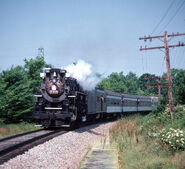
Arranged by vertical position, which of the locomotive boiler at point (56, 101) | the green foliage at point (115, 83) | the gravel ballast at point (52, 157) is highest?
the green foliage at point (115, 83)

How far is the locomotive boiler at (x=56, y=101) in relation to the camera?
15539mm

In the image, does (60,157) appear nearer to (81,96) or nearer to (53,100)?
(53,100)

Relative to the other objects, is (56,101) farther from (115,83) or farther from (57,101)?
(115,83)

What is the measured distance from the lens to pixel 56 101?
1585 cm

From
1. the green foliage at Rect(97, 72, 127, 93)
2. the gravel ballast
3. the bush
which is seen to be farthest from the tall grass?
the green foliage at Rect(97, 72, 127, 93)

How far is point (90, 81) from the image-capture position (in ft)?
64.3

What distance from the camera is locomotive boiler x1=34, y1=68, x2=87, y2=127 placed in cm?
1554

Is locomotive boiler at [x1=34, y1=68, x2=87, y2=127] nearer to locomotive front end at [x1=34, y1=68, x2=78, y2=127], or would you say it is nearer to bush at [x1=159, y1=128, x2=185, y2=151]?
locomotive front end at [x1=34, y1=68, x2=78, y2=127]

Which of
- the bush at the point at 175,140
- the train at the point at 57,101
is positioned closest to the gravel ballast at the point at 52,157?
the bush at the point at 175,140

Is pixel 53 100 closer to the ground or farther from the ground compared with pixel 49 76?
closer to the ground

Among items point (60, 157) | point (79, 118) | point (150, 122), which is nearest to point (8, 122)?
point (79, 118)

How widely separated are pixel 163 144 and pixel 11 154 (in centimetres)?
512

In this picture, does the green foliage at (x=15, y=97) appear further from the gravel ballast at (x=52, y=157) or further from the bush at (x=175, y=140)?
the bush at (x=175, y=140)

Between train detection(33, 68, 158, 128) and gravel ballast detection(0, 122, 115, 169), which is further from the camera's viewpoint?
train detection(33, 68, 158, 128)
